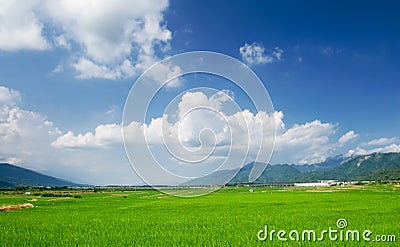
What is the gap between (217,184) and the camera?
1283cm

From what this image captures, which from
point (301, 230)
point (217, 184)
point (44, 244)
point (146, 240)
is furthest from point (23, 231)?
point (301, 230)

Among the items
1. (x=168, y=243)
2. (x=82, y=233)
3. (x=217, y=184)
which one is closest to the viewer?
(x=168, y=243)

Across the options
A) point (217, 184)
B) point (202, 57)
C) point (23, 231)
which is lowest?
point (23, 231)

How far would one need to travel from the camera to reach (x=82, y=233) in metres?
11.0

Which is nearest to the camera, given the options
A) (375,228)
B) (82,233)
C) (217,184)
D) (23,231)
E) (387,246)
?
(387,246)

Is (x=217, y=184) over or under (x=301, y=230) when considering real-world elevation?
over

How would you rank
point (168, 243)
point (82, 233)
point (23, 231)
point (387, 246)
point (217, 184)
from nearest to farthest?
point (387, 246), point (168, 243), point (82, 233), point (23, 231), point (217, 184)

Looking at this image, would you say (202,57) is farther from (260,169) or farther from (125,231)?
(125,231)

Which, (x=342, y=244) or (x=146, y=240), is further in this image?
(x=146, y=240)

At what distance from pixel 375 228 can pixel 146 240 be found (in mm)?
6802

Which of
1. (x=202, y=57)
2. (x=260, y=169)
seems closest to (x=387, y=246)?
(x=260, y=169)

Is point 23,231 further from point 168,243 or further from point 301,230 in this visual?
point 301,230

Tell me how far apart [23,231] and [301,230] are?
9.27 metres

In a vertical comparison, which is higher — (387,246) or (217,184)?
(217,184)
